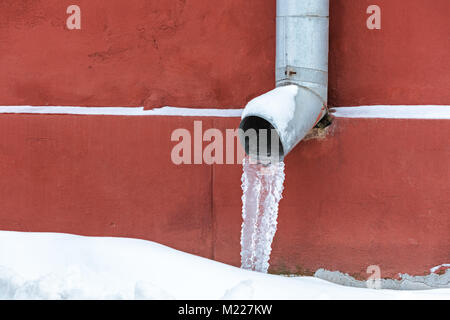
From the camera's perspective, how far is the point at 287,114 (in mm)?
2584

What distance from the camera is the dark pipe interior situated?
2.71 metres

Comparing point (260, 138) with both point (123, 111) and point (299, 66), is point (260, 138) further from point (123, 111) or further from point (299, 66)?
point (123, 111)

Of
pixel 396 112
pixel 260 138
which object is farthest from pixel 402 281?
pixel 260 138

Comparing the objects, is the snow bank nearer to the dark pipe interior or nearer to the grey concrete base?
the grey concrete base

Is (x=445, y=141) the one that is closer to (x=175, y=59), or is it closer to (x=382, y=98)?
(x=382, y=98)

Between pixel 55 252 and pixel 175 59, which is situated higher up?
pixel 175 59

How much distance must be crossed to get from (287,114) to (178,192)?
2.62ft

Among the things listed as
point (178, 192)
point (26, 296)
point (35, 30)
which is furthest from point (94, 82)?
point (26, 296)

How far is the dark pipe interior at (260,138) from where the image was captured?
2713 mm

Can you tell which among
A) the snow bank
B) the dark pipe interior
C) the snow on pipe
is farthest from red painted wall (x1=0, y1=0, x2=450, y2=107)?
the snow bank

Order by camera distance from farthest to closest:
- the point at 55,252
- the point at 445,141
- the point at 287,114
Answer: the point at 55,252 < the point at 445,141 < the point at 287,114

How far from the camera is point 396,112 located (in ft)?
9.40

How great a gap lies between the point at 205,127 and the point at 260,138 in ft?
1.22

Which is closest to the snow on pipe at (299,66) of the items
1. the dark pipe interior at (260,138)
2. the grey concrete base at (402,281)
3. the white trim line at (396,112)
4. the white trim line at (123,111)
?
the dark pipe interior at (260,138)
